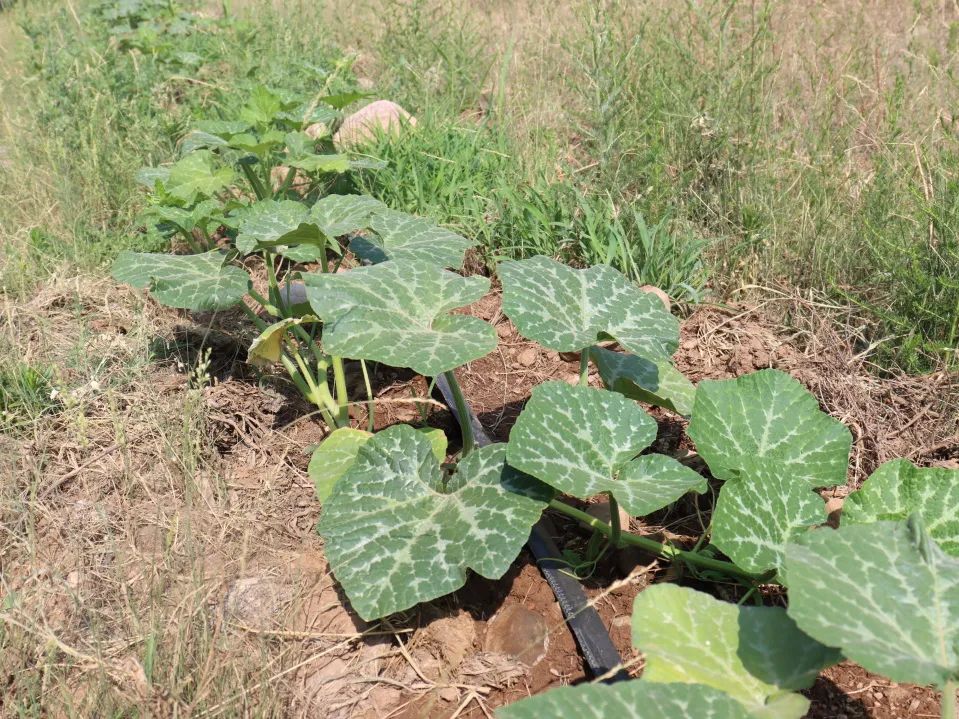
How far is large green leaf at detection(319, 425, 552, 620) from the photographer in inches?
71.4

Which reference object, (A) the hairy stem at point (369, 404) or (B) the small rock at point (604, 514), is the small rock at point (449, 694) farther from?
(A) the hairy stem at point (369, 404)

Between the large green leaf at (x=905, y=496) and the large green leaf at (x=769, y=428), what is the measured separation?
16 cm

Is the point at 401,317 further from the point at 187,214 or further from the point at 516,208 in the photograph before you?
the point at 516,208

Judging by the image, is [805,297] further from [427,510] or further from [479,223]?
[427,510]

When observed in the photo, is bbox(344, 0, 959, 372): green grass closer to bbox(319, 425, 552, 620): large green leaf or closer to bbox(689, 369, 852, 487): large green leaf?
bbox(689, 369, 852, 487): large green leaf

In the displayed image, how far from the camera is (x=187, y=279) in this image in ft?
8.09

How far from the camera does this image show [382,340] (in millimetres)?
1977

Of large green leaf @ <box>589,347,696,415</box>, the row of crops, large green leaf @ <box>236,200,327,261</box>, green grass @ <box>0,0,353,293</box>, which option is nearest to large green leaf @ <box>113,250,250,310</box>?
the row of crops

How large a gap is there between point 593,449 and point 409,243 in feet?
2.97

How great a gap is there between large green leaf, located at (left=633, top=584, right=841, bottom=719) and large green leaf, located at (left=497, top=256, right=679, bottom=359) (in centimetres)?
64

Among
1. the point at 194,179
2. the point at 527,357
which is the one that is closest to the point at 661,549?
the point at 527,357

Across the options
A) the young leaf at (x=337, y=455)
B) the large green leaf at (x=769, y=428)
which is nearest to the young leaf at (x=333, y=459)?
the young leaf at (x=337, y=455)

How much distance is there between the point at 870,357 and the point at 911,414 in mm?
276

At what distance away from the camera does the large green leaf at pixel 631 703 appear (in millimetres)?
1309
